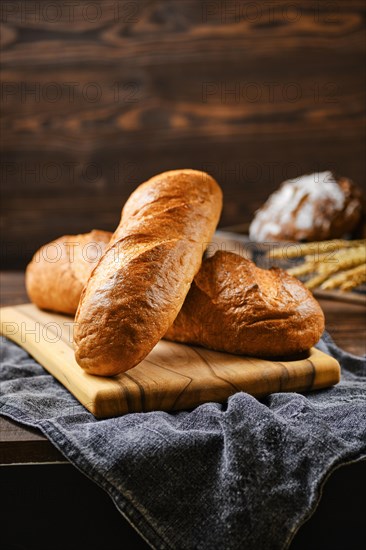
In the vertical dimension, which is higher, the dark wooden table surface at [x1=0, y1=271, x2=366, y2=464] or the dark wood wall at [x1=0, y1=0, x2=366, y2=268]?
the dark wood wall at [x1=0, y1=0, x2=366, y2=268]

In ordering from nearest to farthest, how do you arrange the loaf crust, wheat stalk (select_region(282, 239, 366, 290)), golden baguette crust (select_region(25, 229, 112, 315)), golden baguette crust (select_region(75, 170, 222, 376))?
golden baguette crust (select_region(75, 170, 222, 376)) → golden baguette crust (select_region(25, 229, 112, 315)) → wheat stalk (select_region(282, 239, 366, 290)) → the loaf crust

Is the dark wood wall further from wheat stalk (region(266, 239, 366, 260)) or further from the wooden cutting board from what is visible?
the wooden cutting board

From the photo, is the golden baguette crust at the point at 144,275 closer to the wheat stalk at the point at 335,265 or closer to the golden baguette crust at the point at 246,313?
the golden baguette crust at the point at 246,313

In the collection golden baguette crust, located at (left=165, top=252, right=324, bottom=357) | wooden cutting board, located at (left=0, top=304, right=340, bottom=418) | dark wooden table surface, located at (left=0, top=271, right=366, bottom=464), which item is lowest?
dark wooden table surface, located at (left=0, top=271, right=366, bottom=464)

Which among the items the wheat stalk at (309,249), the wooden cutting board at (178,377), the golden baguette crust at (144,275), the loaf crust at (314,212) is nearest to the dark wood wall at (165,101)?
the loaf crust at (314,212)

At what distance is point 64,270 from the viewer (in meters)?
1.48

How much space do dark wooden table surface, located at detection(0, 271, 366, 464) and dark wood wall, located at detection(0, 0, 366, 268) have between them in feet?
1.81

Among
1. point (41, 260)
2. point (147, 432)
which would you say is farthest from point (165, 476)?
point (41, 260)

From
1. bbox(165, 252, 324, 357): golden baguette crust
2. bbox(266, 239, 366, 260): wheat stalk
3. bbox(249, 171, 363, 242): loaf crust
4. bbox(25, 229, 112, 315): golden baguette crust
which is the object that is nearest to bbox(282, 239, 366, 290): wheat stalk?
bbox(266, 239, 366, 260): wheat stalk

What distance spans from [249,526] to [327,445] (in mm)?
160

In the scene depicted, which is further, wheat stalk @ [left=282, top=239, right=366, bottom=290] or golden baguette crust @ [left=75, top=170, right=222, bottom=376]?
wheat stalk @ [left=282, top=239, right=366, bottom=290]

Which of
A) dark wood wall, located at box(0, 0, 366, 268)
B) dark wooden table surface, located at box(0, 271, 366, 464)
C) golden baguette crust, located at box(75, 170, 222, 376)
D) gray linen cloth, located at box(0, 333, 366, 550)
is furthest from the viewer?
dark wood wall, located at box(0, 0, 366, 268)

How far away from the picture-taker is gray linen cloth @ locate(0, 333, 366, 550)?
85cm

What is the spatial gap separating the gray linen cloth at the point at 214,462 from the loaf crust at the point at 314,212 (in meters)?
0.96
